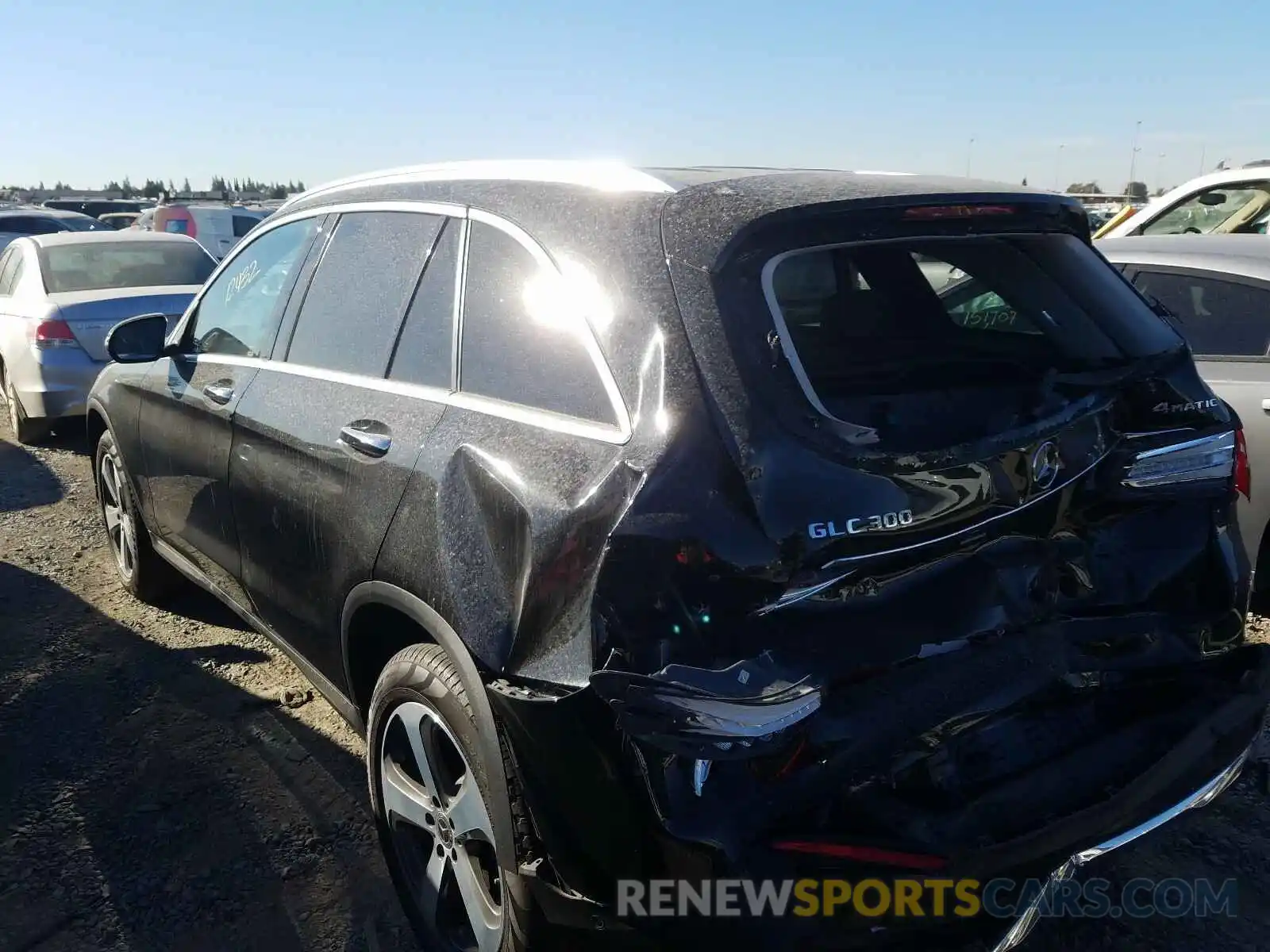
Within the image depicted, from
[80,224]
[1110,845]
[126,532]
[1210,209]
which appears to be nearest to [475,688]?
[1110,845]

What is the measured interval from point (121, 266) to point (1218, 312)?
796 centimetres

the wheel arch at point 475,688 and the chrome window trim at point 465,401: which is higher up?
the chrome window trim at point 465,401

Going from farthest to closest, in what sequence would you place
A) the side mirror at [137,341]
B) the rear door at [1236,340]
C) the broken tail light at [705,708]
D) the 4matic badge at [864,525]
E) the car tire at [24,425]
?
1. the car tire at [24,425]
2. the rear door at [1236,340]
3. the side mirror at [137,341]
4. the 4matic badge at [864,525]
5. the broken tail light at [705,708]

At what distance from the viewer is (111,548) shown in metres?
5.18

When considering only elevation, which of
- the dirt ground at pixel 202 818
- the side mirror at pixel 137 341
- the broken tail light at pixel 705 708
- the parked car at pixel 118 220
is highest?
the parked car at pixel 118 220

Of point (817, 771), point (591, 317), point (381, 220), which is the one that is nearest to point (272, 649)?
point (381, 220)

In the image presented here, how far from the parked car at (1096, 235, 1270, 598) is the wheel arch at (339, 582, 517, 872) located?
3.12 meters

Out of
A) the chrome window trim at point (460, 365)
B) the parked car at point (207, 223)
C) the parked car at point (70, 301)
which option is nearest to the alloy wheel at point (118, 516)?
the chrome window trim at point (460, 365)

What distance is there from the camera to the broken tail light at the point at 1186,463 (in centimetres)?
237

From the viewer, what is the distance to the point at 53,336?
7.48m

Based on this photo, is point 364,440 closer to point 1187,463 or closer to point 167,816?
point 167,816

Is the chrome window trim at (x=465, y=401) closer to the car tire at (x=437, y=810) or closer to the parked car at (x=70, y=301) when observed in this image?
the car tire at (x=437, y=810)

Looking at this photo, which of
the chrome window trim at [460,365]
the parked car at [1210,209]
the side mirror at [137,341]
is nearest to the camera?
the chrome window trim at [460,365]

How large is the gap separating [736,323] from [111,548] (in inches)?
169
